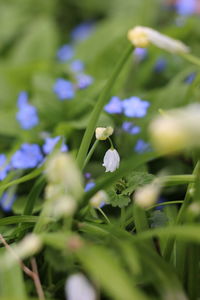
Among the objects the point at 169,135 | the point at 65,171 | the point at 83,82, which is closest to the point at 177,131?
the point at 169,135

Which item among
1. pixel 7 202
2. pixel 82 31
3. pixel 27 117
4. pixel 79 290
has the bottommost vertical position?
pixel 79 290

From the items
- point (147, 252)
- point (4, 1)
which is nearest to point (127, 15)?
point (4, 1)

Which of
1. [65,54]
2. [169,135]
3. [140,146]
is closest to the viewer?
[169,135]

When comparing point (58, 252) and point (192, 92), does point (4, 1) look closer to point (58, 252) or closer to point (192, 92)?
point (192, 92)

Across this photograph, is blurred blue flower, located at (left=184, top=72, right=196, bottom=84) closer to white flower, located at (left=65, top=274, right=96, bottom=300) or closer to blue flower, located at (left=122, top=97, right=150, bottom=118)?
blue flower, located at (left=122, top=97, right=150, bottom=118)

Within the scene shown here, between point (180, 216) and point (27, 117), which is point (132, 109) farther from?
point (180, 216)

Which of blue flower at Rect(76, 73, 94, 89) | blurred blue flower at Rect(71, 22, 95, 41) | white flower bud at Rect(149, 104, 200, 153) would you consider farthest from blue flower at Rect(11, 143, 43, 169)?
blurred blue flower at Rect(71, 22, 95, 41)

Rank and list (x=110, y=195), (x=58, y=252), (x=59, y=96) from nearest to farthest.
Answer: (x=58, y=252), (x=110, y=195), (x=59, y=96)
